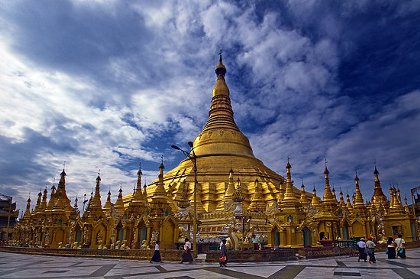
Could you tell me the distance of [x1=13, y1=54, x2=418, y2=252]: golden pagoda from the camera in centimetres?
3202

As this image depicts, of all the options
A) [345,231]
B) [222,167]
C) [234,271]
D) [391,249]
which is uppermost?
[222,167]

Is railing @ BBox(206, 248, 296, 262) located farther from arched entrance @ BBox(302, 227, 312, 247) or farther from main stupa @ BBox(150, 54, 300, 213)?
main stupa @ BBox(150, 54, 300, 213)

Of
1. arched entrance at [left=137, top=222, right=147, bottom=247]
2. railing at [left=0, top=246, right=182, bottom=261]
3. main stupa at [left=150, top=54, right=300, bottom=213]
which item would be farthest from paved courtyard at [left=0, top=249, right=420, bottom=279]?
main stupa at [left=150, top=54, right=300, bottom=213]

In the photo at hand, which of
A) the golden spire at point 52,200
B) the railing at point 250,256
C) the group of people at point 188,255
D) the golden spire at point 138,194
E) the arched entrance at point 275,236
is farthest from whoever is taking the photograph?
the golden spire at point 52,200

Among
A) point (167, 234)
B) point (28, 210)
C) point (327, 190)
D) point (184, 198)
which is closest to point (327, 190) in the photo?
point (327, 190)

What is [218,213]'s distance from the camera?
45.0 meters

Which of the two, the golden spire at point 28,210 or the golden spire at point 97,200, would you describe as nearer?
the golden spire at point 97,200

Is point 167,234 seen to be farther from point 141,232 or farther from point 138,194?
point 138,194

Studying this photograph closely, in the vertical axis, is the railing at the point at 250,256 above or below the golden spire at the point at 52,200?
below

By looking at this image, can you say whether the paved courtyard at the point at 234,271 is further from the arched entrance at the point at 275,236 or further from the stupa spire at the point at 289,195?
the stupa spire at the point at 289,195

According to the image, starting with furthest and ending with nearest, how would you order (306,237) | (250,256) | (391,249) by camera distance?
Answer: (306,237)
(391,249)
(250,256)

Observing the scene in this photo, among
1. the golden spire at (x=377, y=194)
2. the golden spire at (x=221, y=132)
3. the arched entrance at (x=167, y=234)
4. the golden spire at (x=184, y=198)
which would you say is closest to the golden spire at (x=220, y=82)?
the golden spire at (x=221, y=132)

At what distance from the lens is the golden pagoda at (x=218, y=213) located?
3202cm

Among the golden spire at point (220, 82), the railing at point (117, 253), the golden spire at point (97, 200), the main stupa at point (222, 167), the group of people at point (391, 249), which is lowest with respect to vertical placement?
the railing at point (117, 253)
